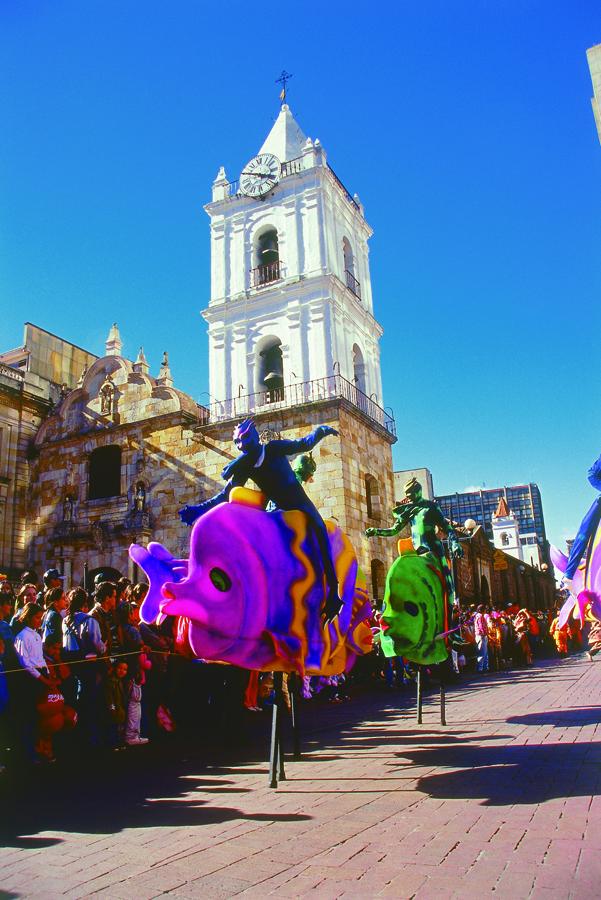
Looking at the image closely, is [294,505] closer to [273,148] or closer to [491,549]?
[273,148]

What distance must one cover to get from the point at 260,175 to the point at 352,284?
5551mm

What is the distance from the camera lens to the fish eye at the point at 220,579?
470cm

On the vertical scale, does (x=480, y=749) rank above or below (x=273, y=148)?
below

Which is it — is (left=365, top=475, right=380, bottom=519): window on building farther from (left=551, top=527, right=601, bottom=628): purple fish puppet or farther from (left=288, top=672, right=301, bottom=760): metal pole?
(left=551, top=527, right=601, bottom=628): purple fish puppet

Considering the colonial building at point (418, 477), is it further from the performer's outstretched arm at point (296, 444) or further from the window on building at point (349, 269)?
the performer's outstretched arm at point (296, 444)

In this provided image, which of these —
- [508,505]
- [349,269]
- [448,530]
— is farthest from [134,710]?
[508,505]

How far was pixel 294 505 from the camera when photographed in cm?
563

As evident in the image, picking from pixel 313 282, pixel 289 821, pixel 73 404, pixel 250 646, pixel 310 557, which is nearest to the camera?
pixel 289 821

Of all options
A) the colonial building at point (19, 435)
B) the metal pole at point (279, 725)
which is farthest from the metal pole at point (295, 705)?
the colonial building at point (19, 435)

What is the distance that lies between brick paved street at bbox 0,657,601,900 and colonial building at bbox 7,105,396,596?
12441 millimetres

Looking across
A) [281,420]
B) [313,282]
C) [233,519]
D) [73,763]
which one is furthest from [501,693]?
[313,282]

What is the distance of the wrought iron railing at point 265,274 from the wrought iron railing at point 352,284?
2.60 meters

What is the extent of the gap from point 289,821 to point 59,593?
4.44 metres

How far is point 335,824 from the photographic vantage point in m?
4.20
